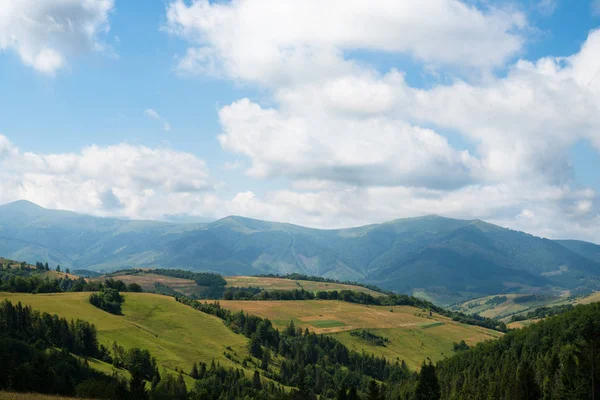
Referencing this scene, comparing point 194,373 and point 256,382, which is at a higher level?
point 194,373

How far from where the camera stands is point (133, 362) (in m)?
159

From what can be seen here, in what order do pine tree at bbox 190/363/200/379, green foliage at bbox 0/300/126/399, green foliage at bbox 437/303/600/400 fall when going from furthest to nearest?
pine tree at bbox 190/363/200/379, green foliage at bbox 437/303/600/400, green foliage at bbox 0/300/126/399

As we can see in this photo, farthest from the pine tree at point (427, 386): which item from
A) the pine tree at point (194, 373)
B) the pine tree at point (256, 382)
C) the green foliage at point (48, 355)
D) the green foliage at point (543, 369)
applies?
the pine tree at point (194, 373)

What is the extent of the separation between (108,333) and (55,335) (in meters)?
25.0

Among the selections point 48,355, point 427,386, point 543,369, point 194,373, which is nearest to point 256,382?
point 194,373

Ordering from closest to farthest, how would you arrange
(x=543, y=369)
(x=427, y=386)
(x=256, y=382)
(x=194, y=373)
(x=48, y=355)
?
(x=427, y=386)
(x=48, y=355)
(x=543, y=369)
(x=194, y=373)
(x=256, y=382)

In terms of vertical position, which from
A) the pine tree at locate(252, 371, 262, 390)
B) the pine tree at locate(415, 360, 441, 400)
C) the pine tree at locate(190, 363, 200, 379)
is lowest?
the pine tree at locate(252, 371, 262, 390)

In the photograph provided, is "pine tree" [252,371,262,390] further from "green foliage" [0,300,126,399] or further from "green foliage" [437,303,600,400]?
"green foliage" [437,303,600,400]

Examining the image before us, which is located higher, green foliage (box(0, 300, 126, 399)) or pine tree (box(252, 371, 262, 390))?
green foliage (box(0, 300, 126, 399))

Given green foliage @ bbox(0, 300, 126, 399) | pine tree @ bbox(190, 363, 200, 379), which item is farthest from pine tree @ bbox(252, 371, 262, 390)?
green foliage @ bbox(0, 300, 126, 399)

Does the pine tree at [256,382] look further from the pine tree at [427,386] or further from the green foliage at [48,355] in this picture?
the pine tree at [427,386]

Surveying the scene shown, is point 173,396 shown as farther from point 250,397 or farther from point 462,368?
point 462,368

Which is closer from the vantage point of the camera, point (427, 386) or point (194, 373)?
point (427, 386)

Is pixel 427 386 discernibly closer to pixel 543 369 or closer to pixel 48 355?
pixel 543 369
